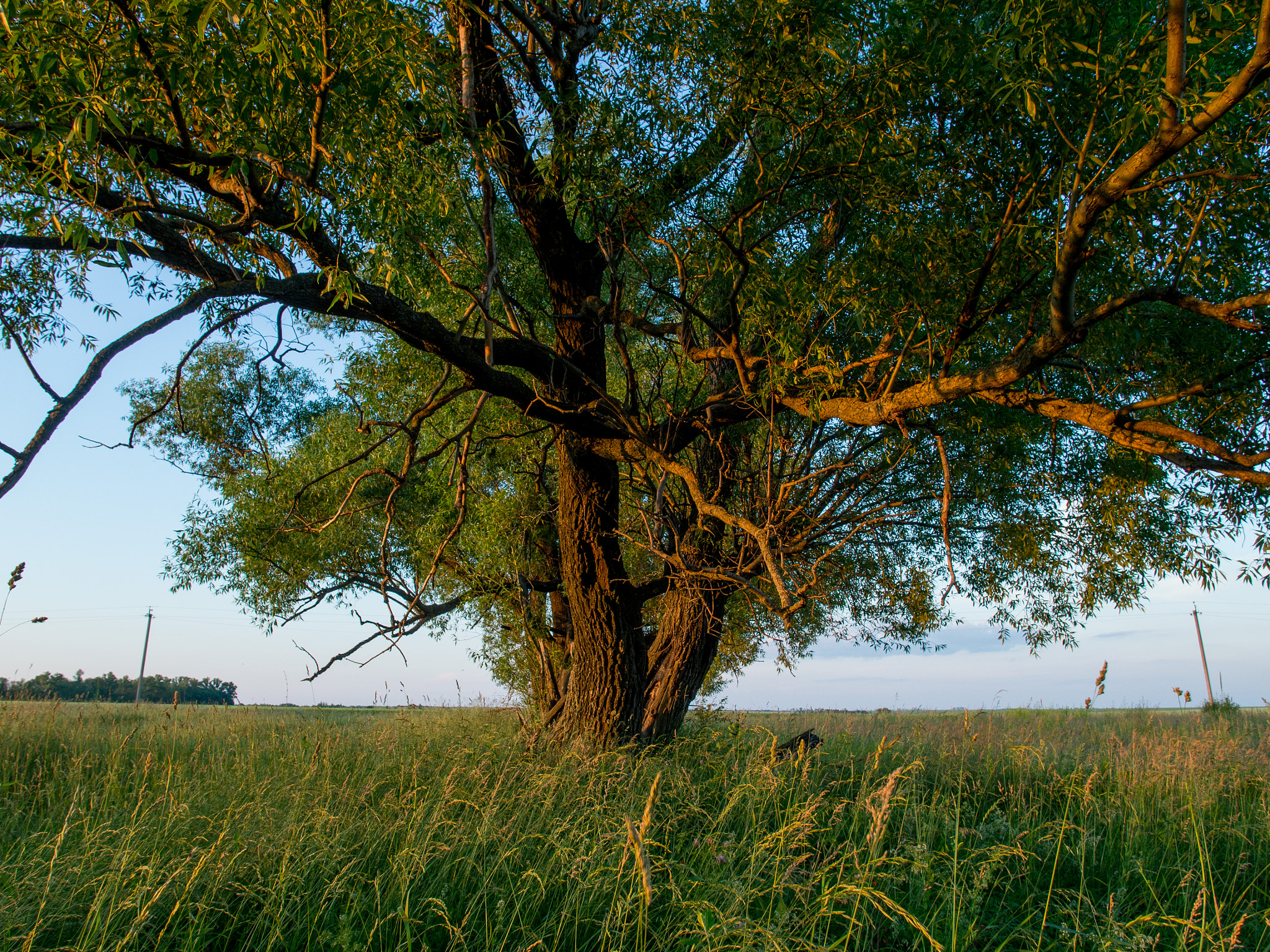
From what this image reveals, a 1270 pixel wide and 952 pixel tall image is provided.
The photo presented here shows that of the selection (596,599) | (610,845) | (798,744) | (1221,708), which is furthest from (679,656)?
(1221,708)

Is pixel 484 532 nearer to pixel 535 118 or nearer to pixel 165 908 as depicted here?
pixel 535 118

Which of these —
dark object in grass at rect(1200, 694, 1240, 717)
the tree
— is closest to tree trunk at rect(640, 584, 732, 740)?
the tree

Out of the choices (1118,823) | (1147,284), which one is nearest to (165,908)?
(1118,823)

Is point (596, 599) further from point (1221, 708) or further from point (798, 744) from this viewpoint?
point (1221, 708)

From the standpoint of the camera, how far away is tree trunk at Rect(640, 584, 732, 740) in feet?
26.1

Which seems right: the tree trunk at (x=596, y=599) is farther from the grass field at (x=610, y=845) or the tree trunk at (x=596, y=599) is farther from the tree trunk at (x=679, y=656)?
the grass field at (x=610, y=845)

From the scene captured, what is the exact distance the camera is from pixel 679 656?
26.8 feet

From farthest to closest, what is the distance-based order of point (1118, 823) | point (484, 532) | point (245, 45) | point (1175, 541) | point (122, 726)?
point (484, 532)
point (122, 726)
point (1175, 541)
point (1118, 823)
point (245, 45)

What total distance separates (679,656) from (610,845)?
4.09m

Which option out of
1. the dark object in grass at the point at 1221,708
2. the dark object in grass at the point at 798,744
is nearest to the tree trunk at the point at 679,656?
the dark object in grass at the point at 798,744

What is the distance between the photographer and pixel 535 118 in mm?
6082

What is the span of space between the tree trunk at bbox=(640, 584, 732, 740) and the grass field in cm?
58

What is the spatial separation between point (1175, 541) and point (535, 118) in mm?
7957

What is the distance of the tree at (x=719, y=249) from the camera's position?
400 cm
